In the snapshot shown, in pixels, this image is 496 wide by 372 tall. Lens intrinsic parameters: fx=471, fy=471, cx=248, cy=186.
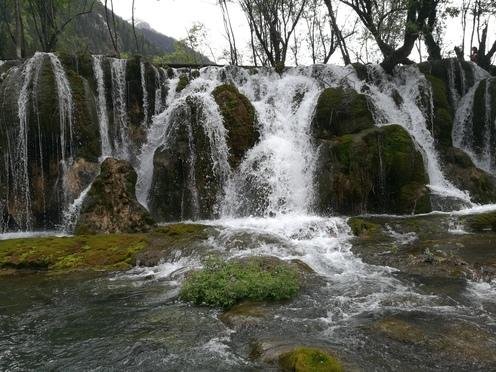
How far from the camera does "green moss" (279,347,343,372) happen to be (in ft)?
17.1

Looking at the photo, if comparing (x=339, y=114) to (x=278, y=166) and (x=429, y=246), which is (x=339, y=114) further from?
(x=429, y=246)

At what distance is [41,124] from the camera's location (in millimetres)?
16891

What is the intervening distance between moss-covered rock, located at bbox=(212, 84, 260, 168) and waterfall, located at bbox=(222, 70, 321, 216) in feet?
1.07

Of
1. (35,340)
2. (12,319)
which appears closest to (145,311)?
(35,340)

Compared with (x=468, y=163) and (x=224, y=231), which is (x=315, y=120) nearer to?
(x=468, y=163)

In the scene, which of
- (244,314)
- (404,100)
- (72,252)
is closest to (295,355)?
(244,314)

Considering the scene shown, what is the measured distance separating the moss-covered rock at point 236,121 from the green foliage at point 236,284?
901 cm

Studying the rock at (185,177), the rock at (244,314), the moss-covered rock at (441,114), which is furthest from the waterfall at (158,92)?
the rock at (244,314)

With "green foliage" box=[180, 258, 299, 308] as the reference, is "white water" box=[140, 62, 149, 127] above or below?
above

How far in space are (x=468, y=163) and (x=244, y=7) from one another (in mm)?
18866

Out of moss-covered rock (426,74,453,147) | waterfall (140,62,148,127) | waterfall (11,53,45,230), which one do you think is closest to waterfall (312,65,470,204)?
moss-covered rock (426,74,453,147)

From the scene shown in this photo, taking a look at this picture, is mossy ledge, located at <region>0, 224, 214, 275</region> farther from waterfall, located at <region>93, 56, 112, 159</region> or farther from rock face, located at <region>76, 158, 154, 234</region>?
waterfall, located at <region>93, 56, 112, 159</region>

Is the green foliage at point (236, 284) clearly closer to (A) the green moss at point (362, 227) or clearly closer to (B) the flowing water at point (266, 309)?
(B) the flowing water at point (266, 309)

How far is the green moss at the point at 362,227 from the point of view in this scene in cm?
1322
